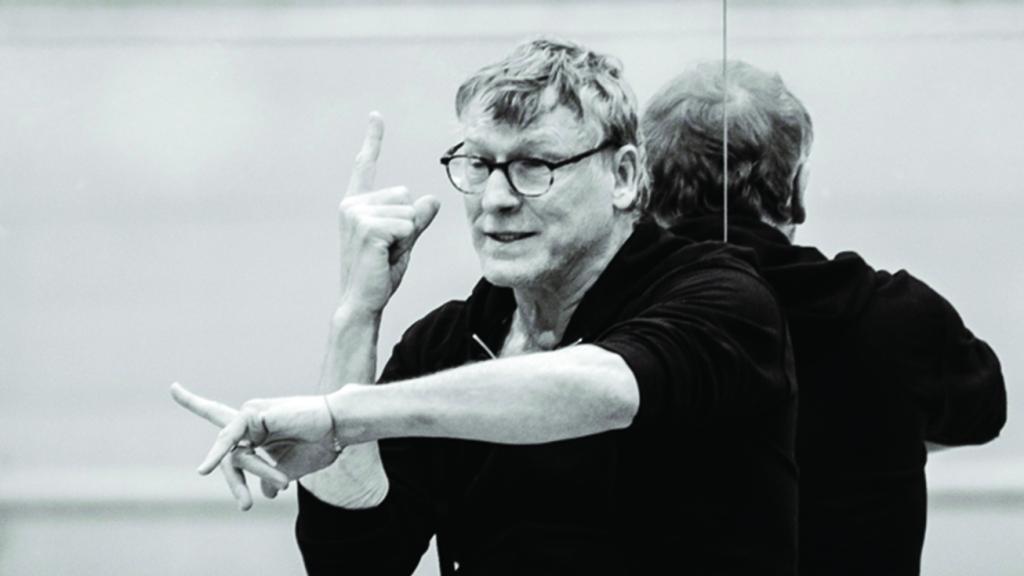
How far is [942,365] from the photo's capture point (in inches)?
59.4

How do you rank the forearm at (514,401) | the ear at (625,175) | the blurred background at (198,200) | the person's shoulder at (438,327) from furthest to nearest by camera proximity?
the blurred background at (198,200)
the person's shoulder at (438,327)
the ear at (625,175)
the forearm at (514,401)

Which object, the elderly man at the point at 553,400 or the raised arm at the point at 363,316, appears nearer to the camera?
the elderly man at the point at 553,400

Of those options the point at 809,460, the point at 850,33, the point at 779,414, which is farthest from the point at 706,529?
the point at 850,33

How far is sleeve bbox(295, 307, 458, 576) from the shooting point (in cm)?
139

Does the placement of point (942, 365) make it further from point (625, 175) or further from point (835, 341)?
point (625, 175)

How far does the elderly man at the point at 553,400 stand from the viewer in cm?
115

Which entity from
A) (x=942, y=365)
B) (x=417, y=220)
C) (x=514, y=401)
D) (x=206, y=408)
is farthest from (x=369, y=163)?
(x=942, y=365)

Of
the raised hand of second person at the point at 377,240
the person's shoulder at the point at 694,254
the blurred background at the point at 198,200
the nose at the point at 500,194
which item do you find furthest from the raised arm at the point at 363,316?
the blurred background at the point at 198,200

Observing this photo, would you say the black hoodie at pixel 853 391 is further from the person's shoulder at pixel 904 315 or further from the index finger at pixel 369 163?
the index finger at pixel 369 163

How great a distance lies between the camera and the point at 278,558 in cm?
185

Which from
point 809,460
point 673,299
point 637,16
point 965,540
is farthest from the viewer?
point 637,16

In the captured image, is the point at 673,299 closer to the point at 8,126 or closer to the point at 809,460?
the point at 809,460

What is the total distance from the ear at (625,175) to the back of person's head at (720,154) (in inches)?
5.8

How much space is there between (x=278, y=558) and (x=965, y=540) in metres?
0.79
